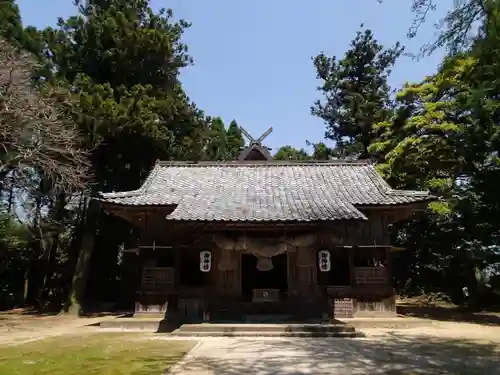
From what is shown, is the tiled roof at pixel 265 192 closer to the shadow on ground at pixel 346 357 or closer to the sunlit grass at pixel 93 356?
the sunlit grass at pixel 93 356

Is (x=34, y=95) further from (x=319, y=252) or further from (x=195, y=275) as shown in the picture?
(x=319, y=252)

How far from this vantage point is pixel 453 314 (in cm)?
1830

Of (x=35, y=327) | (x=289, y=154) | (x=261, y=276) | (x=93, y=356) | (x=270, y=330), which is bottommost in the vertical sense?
(x=93, y=356)

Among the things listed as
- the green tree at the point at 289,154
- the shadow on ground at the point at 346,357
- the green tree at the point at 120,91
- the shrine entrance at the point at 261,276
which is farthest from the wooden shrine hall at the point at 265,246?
the green tree at the point at 289,154

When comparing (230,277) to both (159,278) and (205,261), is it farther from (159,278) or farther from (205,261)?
(159,278)

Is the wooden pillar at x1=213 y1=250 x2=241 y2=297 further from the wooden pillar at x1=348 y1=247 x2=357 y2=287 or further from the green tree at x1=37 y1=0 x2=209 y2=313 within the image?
the green tree at x1=37 y1=0 x2=209 y2=313

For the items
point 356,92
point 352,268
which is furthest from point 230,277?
point 356,92

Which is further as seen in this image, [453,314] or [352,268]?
[453,314]

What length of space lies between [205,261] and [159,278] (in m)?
2.00

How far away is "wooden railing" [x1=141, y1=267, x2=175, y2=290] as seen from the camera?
50.3 ft

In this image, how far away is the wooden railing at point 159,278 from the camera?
15.3 metres

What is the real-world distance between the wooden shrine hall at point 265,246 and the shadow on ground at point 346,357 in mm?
3580

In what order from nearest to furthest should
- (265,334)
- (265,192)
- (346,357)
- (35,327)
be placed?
1. (346,357)
2. (265,334)
3. (35,327)
4. (265,192)

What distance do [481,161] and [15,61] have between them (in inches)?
675
